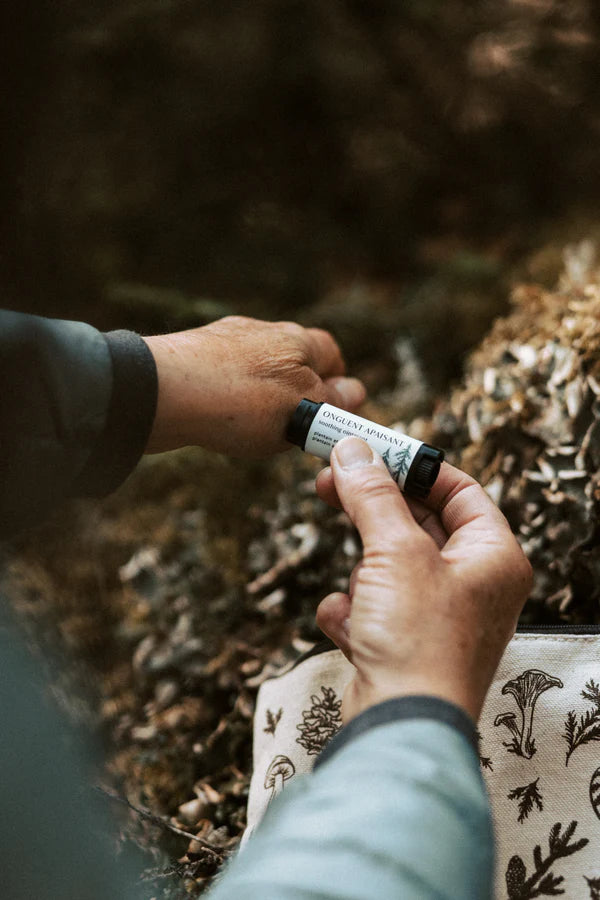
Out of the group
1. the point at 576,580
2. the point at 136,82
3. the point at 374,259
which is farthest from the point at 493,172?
the point at 576,580

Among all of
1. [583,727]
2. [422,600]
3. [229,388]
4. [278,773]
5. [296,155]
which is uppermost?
[296,155]

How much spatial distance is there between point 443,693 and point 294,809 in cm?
14

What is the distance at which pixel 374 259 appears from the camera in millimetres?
1382

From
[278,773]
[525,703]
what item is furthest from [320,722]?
[525,703]

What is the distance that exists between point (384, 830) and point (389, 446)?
0.39m

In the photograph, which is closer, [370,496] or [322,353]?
[370,496]

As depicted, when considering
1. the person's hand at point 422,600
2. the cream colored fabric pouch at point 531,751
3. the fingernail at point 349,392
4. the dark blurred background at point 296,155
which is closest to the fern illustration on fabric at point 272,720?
the cream colored fabric pouch at point 531,751

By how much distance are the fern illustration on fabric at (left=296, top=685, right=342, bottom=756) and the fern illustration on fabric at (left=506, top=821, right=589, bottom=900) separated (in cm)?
21

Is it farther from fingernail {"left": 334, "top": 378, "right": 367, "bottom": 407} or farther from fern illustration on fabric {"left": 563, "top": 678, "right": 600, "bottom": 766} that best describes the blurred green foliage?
fern illustration on fabric {"left": 563, "top": 678, "right": 600, "bottom": 766}

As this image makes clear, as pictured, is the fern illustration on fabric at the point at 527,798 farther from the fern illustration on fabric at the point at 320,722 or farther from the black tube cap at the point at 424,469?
A: the black tube cap at the point at 424,469

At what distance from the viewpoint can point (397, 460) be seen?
28.1 inches

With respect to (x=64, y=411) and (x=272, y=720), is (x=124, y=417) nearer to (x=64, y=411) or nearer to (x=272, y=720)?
(x=64, y=411)

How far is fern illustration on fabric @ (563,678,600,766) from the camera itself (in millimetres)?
649

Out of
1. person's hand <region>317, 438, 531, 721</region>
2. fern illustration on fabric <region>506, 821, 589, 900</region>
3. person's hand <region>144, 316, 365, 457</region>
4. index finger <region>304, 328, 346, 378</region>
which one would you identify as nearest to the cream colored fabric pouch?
fern illustration on fabric <region>506, 821, 589, 900</region>
